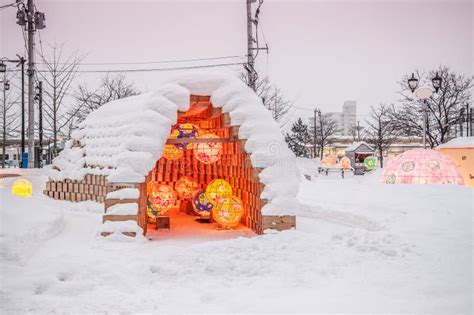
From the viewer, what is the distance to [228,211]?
9.30 m

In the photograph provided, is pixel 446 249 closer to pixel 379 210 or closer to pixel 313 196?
pixel 379 210

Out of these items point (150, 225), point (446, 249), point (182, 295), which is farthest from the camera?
point (150, 225)

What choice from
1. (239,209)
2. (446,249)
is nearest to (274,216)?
(239,209)

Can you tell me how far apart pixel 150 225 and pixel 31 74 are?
1039 centimetres

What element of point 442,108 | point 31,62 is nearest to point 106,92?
point 31,62

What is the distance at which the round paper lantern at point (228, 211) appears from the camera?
9.30m

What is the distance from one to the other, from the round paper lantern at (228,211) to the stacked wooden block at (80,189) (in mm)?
3236

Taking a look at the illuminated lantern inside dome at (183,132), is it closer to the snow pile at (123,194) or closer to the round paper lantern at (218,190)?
the round paper lantern at (218,190)

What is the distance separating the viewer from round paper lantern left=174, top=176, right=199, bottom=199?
37.3ft

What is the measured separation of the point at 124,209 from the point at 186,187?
135 inches

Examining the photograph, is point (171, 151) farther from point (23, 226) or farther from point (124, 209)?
point (23, 226)

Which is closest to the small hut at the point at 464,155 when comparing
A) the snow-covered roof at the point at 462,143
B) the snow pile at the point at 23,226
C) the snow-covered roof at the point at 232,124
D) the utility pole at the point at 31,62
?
the snow-covered roof at the point at 462,143

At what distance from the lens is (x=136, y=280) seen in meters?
5.64

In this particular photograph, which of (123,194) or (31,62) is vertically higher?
(31,62)
